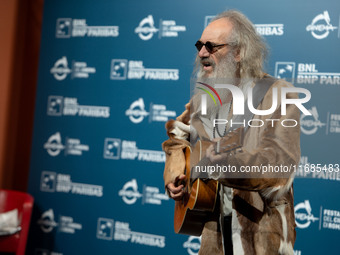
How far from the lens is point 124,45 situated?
4.30 metres

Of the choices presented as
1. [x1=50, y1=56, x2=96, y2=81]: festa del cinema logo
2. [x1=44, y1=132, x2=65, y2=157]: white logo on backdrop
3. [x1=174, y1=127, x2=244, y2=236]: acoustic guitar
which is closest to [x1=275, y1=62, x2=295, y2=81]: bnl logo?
[x1=174, y1=127, x2=244, y2=236]: acoustic guitar

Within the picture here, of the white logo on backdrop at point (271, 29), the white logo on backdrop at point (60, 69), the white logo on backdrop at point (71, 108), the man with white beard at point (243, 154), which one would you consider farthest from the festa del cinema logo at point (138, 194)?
the white logo on backdrop at point (271, 29)

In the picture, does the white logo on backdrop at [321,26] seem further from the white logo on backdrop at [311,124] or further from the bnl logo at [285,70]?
the white logo on backdrop at [311,124]

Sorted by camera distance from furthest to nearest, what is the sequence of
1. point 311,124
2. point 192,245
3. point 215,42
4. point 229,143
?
point 192,245 → point 311,124 → point 215,42 → point 229,143

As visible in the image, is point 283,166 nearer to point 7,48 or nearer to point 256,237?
point 256,237

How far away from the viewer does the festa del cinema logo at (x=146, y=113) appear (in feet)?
13.4

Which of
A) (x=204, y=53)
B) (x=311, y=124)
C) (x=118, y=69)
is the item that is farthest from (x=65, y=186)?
(x=204, y=53)

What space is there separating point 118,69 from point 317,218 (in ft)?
7.45

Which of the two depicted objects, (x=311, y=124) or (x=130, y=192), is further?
(x=130, y=192)

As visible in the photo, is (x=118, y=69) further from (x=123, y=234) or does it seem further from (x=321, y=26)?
(x=321, y=26)

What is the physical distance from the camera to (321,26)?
341 cm

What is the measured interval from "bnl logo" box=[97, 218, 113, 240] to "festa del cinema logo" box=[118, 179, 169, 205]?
30 cm

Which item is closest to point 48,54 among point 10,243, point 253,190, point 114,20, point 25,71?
point 25,71

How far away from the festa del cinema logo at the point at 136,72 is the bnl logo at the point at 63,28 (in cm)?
66
